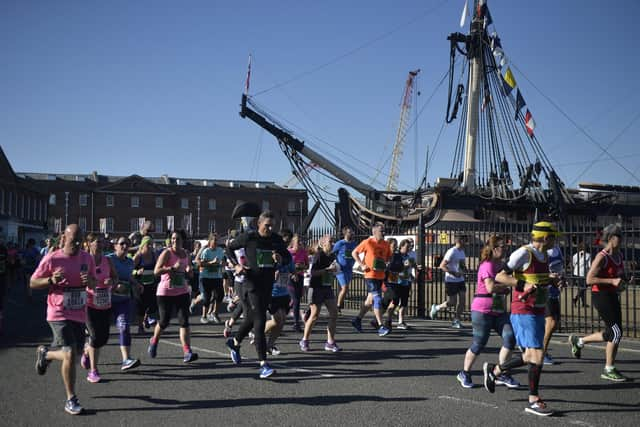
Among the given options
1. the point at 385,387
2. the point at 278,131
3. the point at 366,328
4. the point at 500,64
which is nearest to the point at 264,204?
the point at 278,131

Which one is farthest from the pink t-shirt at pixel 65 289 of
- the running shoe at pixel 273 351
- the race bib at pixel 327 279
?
the race bib at pixel 327 279

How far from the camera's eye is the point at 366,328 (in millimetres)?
12664

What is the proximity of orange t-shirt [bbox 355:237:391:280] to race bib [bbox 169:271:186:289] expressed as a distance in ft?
12.4

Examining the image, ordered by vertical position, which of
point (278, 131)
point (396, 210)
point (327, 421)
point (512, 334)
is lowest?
point (327, 421)

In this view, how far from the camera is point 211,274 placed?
12797 mm

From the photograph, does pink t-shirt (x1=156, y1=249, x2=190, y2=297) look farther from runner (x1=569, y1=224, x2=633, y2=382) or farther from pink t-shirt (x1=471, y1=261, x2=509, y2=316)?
runner (x1=569, y1=224, x2=633, y2=382)

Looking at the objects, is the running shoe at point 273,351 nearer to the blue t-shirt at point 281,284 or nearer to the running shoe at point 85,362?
the blue t-shirt at point 281,284

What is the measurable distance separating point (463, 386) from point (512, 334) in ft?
2.67

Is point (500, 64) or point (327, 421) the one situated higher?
point (500, 64)

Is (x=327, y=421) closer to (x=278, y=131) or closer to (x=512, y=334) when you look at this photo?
(x=512, y=334)

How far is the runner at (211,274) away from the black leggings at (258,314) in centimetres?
429

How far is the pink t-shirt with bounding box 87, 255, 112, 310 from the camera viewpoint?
23.8 ft

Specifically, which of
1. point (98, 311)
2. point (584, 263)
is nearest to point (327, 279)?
point (98, 311)

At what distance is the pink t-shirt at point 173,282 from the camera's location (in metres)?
8.27
